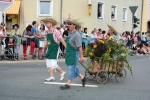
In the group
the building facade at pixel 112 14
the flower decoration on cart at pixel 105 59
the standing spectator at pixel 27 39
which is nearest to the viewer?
the flower decoration on cart at pixel 105 59

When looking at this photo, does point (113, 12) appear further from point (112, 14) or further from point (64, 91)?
point (64, 91)

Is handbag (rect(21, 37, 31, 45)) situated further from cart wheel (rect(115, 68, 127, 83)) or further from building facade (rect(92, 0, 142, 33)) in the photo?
building facade (rect(92, 0, 142, 33))

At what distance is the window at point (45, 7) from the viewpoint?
21.5 metres

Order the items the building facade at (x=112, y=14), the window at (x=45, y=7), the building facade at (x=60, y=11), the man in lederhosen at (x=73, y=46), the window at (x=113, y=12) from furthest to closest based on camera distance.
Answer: the window at (x=113, y=12) < the building facade at (x=112, y=14) < the window at (x=45, y=7) < the building facade at (x=60, y=11) < the man in lederhosen at (x=73, y=46)

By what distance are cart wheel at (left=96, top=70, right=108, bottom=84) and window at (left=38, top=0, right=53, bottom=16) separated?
46.1 ft

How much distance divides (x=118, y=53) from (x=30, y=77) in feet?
9.99

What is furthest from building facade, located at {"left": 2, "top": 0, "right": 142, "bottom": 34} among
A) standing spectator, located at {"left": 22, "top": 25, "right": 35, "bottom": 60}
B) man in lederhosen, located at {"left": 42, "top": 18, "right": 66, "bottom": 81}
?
man in lederhosen, located at {"left": 42, "top": 18, "right": 66, "bottom": 81}

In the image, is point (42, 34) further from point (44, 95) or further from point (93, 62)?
point (44, 95)

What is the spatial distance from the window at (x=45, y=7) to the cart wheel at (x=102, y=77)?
1405 cm

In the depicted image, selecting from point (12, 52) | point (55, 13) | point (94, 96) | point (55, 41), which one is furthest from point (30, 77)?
point (55, 13)

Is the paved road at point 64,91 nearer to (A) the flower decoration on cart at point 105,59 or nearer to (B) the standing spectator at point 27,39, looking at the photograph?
(A) the flower decoration on cart at point 105,59

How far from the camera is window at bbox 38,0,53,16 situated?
21.5 meters

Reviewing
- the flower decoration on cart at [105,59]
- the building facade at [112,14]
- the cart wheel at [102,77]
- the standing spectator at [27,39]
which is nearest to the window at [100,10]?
the building facade at [112,14]

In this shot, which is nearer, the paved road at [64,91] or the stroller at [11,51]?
the paved road at [64,91]
